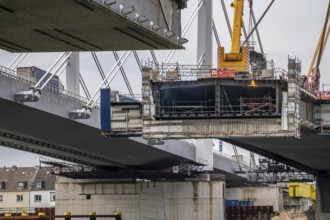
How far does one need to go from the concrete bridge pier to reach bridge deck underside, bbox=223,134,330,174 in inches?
367

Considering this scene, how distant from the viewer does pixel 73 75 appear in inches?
3091

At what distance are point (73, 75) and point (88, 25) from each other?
5058 cm

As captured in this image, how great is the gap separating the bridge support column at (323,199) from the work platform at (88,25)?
6816cm

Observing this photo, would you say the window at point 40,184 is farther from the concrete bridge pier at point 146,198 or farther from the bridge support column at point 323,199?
the bridge support column at point 323,199

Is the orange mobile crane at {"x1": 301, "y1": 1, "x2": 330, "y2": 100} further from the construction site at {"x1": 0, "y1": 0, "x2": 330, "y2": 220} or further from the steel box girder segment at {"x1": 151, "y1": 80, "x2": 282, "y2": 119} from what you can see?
the steel box girder segment at {"x1": 151, "y1": 80, "x2": 282, "y2": 119}

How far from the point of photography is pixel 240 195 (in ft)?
508

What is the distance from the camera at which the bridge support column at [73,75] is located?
257 feet

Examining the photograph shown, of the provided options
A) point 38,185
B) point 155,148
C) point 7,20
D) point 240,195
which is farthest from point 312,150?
point 38,185

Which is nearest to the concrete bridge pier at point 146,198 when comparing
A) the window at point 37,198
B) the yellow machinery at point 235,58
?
the yellow machinery at point 235,58

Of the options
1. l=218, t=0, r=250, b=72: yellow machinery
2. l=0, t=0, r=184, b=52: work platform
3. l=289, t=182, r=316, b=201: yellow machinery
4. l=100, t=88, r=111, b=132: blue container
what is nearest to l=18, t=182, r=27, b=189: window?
l=289, t=182, r=316, b=201: yellow machinery

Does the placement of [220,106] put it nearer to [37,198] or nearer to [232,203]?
[232,203]

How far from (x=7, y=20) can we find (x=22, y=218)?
43790 mm

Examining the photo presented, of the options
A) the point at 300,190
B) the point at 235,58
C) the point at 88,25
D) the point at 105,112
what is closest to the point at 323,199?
the point at 300,190

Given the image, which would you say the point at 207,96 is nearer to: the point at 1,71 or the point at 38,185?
the point at 1,71
